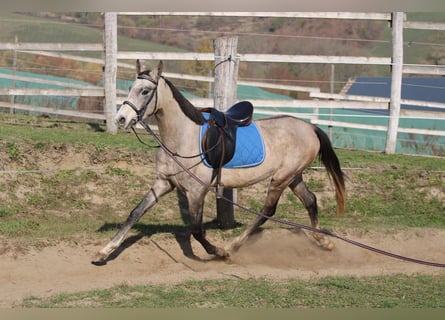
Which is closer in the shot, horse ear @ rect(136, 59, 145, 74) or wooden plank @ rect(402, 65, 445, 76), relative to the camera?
horse ear @ rect(136, 59, 145, 74)

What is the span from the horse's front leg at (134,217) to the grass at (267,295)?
92 cm

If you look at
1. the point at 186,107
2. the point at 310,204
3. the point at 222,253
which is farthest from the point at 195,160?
the point at 310,204

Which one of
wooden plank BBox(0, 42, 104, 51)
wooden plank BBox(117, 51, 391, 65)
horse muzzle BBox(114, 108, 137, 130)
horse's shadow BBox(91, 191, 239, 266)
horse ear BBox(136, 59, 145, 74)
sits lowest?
horse's shadow BBox(91, 191, 239, 266)

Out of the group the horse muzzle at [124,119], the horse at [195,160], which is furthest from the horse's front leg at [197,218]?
the horse muzzle at [124,119]

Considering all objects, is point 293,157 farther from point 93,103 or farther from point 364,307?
point 93,103

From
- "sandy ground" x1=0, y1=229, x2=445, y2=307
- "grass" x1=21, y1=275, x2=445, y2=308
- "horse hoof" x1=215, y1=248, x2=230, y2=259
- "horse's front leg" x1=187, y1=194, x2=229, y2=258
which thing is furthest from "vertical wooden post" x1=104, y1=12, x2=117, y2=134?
"grass" x1=21, y1=275, x2=445, y2=308

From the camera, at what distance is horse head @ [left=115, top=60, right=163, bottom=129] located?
289 inches

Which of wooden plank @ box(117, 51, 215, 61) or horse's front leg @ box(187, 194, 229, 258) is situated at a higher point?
wooden plank @ box(117, 51, 215, 61)

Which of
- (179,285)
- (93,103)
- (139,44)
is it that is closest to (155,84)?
(179,285)

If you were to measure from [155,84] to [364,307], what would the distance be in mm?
3227

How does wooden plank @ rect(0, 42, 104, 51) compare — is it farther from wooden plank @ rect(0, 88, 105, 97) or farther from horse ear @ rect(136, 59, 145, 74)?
horse ear @ rect(136, 59, 145, 74)

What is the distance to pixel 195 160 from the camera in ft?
26.8

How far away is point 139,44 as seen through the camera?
32219 mm

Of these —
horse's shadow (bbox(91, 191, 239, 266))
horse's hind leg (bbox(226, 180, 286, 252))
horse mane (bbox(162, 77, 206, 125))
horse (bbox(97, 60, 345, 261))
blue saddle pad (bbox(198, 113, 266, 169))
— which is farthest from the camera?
horse's hind leg (bbox(226, 180, 286, 252))
